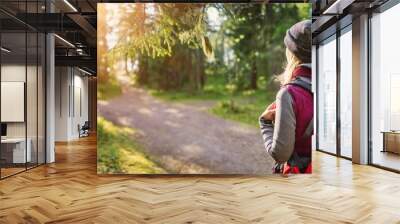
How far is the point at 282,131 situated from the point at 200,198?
198 cm

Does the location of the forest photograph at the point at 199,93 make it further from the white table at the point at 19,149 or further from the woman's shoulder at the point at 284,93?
the white table at the point at 19,149

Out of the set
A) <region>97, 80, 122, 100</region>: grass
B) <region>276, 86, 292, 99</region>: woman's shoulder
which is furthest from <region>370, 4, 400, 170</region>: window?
<region>97, 80, 122, 100</region>: grass

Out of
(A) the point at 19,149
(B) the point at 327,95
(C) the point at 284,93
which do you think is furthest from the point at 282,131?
(B) the point at 327,95

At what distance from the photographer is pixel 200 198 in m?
5.00

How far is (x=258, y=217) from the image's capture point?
409 cm

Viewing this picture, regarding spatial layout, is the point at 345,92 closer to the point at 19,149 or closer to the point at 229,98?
the point at 229,98

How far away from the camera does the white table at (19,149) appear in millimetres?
6659

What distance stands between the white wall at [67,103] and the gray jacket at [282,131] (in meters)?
10.8

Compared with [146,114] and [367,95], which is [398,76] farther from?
[146,114]

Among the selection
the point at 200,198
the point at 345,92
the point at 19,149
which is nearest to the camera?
the point at 200,198

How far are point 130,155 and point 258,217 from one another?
115 inches

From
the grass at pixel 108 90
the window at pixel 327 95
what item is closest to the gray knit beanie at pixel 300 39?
the grass at pixel 108 90

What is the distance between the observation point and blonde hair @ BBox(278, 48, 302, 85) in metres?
6.40

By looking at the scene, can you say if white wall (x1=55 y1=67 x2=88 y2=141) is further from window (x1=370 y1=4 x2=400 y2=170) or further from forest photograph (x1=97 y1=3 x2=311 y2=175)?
window (x1=370 y1=4 x2=400 y2=170)
